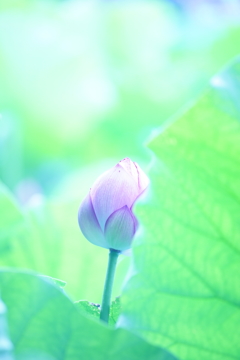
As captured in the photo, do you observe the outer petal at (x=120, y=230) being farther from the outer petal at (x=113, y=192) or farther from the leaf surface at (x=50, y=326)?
the leaf surface at (x=50, y=326)

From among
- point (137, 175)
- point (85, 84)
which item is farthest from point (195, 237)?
point (85, 84)

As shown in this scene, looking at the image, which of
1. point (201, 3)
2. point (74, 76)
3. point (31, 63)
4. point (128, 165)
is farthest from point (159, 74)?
point (128, 165)

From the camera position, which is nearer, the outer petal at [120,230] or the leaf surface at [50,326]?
the leaf surface at [50,326]

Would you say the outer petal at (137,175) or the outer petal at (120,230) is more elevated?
the outer petal at (137,175)

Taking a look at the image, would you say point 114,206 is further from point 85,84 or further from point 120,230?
point 85,84

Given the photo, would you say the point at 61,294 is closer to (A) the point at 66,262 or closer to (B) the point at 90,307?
(B) the point at 90,307

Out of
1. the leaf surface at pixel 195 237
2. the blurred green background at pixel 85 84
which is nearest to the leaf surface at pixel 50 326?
the leaf surface at pixel 195 237

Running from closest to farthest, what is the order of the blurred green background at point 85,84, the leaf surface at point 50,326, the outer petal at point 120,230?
the leaf surface at point 50,326 < the outer petal at point 120,230 < the blurred green background at point 85,84
